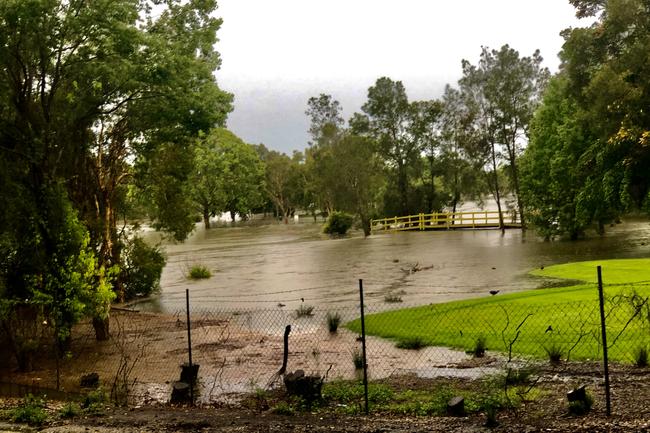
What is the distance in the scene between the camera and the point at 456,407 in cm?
802

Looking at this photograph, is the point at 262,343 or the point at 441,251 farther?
the point at 441,251

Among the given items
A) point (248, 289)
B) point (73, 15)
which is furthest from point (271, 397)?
point (248, 289)

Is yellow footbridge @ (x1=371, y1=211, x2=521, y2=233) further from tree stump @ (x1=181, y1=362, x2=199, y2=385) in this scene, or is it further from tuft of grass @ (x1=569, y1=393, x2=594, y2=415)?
tuft of grass @ (x1=569, y1=393, x2=594, y2=415)

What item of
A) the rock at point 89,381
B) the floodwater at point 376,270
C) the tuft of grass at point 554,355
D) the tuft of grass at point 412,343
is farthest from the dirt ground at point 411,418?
the floodwater at point 376,270

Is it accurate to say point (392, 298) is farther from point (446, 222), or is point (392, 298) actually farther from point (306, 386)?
point (446, 222)

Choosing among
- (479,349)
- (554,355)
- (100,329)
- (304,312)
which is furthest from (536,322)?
(100,329)

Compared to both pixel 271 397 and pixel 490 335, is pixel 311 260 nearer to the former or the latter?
pixel 490 335

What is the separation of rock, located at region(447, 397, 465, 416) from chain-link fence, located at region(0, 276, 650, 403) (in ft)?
6.76

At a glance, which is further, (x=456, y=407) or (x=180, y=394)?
(x=180, y=394)

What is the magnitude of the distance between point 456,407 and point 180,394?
491cm

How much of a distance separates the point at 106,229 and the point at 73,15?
8669 mm

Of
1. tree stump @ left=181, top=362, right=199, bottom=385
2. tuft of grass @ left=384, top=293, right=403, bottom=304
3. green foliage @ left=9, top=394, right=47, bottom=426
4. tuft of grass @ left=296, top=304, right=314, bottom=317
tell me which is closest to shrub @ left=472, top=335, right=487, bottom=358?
tree stump @ left=181, top=362, right=199, bottom=385

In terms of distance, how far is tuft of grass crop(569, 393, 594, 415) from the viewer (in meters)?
7.37

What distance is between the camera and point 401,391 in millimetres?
9828
